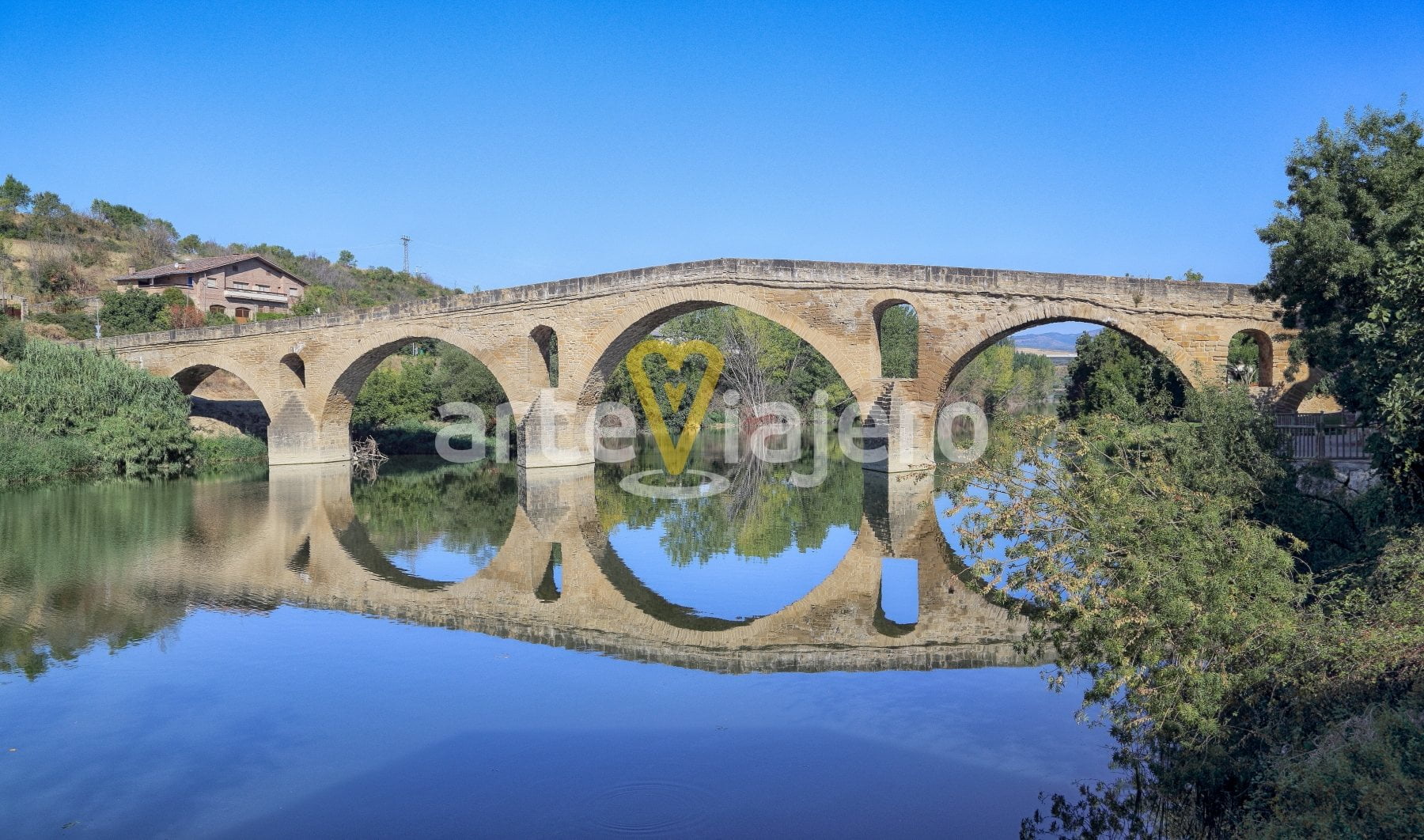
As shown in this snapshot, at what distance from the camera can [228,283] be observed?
4116cm

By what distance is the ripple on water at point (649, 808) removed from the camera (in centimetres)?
464

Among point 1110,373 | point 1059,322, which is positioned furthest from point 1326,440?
point 1110,373

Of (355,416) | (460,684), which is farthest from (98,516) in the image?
(355,416)

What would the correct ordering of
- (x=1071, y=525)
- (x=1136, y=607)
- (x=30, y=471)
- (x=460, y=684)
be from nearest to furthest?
(x=1136, y=607)
(x=1071, y=525)
(x=460, y=684)
(x=30, y=471)

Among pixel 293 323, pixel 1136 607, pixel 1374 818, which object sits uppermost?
pixel 293 323

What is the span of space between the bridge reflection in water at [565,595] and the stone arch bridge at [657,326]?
3.48 m

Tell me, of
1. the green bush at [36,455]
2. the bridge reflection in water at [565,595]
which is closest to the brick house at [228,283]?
the green bush at [36,455]

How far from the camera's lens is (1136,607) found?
517 cm

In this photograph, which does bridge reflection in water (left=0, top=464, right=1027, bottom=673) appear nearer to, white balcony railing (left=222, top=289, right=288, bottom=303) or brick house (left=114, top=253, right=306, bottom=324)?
→ brick house (left=114, top=253, right=306, bottom=324)

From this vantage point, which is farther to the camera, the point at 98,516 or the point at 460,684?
the point at 98,516

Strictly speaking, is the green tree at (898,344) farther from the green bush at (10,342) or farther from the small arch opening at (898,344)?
the green bush at (10,342)

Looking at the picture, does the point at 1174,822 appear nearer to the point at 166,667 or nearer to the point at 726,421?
the point at 166,667

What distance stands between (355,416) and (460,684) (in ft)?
72.5

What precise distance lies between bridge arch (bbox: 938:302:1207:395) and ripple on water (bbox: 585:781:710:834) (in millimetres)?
11479
